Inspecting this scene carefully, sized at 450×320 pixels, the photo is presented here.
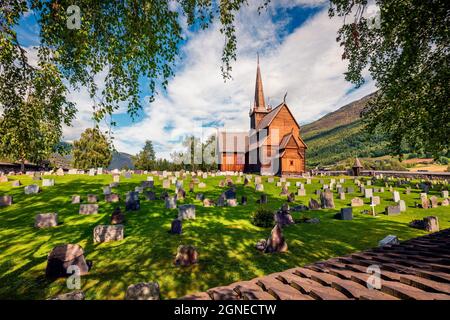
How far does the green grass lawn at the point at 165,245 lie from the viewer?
5.18m

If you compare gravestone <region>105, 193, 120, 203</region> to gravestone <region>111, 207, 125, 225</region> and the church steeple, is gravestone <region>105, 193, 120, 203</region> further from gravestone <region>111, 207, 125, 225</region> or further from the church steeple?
the church steeple

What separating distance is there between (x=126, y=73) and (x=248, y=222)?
8.34m

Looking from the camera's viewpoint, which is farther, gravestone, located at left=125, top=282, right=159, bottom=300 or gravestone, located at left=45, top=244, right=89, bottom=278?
gravestone, located at left=45, top=244, right=89, bottom=278

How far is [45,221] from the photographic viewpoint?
9.48 m

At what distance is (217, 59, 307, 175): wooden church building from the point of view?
4025 centimetres

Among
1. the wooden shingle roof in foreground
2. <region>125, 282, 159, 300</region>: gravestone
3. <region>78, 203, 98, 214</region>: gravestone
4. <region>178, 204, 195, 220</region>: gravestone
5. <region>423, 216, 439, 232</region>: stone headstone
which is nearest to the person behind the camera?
the wooden shingle roof in foreground

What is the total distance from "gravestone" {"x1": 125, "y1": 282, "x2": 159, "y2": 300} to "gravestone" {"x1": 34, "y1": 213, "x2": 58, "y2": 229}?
312 inches

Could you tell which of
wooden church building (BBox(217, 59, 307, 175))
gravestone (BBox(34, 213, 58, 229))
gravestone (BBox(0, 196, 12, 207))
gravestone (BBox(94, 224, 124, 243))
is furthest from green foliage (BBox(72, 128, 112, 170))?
gravestone (BBox(94, 224, 124, 243))

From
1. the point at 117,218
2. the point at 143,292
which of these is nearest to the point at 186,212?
the point at 117,218

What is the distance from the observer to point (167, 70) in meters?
6.73

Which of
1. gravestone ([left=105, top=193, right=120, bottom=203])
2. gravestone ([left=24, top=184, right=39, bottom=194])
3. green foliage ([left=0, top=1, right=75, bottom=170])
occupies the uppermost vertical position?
green foliage ([left=0, top=1, right=75, bottom=170])

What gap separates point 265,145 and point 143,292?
134 feet

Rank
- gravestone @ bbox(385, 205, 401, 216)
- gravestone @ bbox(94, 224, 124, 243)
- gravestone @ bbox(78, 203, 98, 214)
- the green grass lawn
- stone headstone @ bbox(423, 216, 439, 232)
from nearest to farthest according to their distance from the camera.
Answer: the green grass lawn < gravestone @ bbox(94, 224, 124, 243) < stone headstone @ bbox(423, 216, 439, 232) < gravestone @ bbox(78, 203, 98, 214) < gravestone @ bbox(385, 205, 401, 216)

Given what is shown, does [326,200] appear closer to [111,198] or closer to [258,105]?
[111,198]
